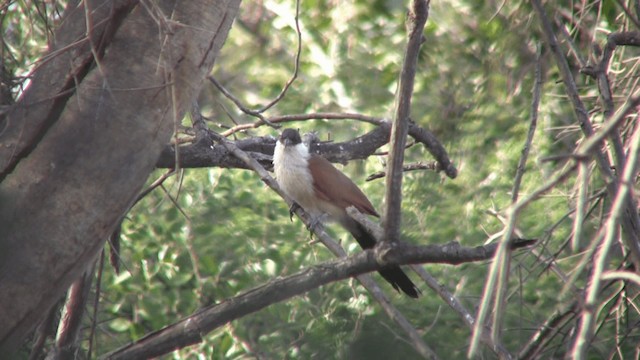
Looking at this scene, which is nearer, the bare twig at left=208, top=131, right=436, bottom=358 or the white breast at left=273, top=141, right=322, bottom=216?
the bare twig at left=208, top=131, right=436, bottom=358

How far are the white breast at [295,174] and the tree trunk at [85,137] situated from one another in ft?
7.94

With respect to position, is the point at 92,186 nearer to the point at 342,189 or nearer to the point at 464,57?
the point at 342,189

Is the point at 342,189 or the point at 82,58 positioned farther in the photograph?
the point at 342,189

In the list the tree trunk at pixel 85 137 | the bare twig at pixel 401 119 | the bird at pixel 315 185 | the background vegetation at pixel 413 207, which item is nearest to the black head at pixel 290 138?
the bird at pixel 315 185

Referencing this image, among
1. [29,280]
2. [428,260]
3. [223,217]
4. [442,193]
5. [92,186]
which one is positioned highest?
[223,217]

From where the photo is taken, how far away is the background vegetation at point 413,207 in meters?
3.58

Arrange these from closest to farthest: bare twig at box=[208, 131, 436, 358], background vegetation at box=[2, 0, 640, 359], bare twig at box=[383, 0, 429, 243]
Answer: bare twig at box=[383, 0, 429, 243] < bare twig at box=[208, 131, 436, 358] < background vegetation at box=[2, 0, 640, 359]

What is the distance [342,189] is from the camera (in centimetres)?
472

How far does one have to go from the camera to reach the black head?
475 cm

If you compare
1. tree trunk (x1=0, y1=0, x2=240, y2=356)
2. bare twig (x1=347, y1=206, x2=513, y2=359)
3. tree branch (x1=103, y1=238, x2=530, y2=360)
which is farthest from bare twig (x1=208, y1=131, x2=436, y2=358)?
tree trunk (x1=0, y1=0, x2=240, y2=356)

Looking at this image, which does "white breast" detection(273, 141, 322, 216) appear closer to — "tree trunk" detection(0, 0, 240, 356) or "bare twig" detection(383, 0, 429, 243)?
"tree trunk" detection(0, 0, 240, 356)

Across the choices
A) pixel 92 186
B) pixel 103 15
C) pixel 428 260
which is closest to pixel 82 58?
pixel 103 15

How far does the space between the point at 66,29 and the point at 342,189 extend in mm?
2558

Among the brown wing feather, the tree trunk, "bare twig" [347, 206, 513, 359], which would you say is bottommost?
"bare twig" [347, 206, 513, 359]
